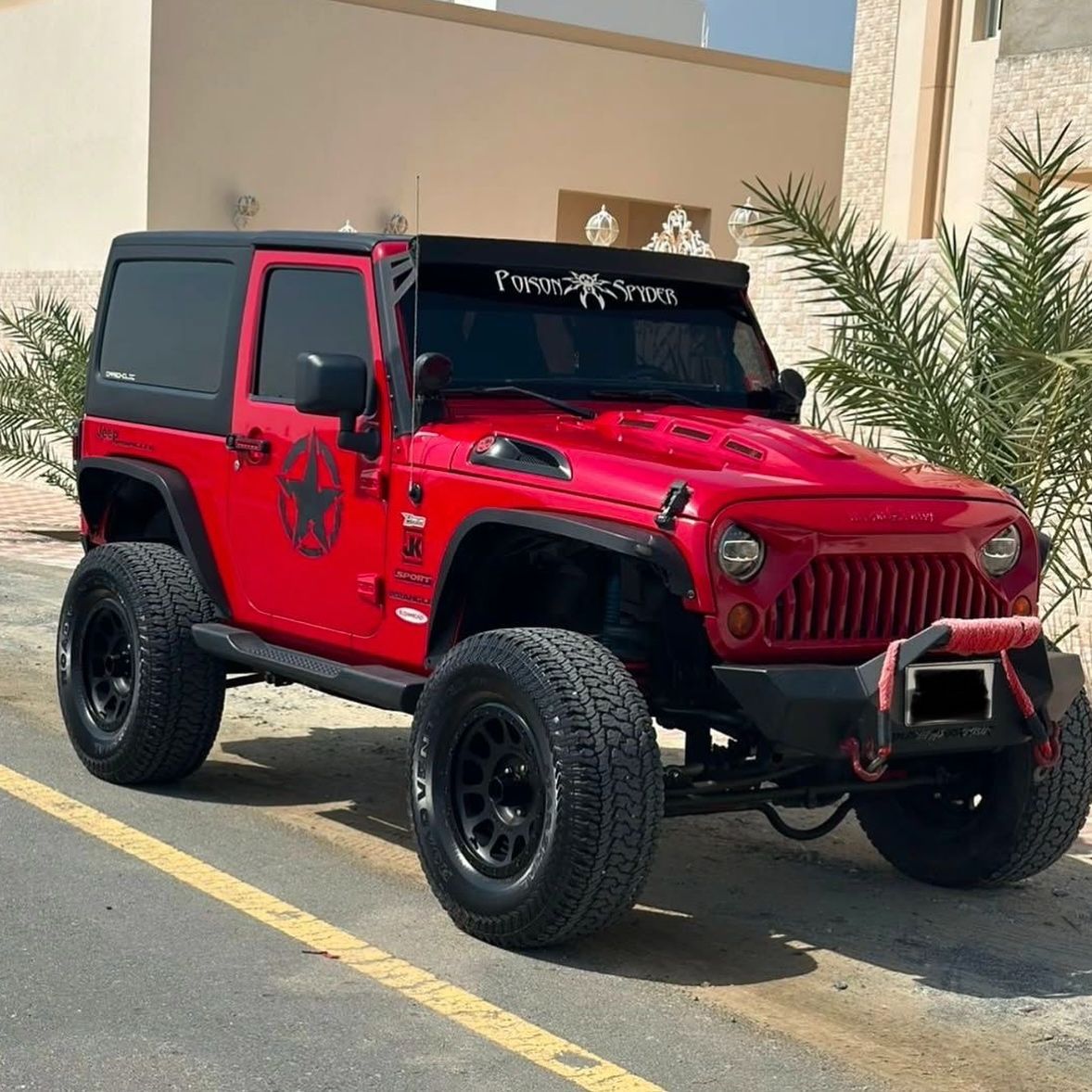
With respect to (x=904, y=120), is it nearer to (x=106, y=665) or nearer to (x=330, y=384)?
(x=106, y=665)

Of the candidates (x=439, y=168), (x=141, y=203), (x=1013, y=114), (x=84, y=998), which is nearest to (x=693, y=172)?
(x=439, y=168)

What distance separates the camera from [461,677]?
5801mm

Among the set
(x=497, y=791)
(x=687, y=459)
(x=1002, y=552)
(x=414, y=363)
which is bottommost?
(x=497, y=791)

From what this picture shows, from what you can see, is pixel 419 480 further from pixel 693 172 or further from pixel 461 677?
pixel 693 172

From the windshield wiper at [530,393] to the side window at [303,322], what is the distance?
0.37 metres

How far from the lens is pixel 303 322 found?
22.9 feet

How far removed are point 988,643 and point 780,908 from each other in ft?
4.14

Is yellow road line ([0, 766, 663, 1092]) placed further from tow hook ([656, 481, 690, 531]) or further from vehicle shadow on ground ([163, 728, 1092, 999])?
tow hook ([656, 481, 690, 531])

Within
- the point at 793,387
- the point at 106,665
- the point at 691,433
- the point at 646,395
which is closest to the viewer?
the point at 691,433

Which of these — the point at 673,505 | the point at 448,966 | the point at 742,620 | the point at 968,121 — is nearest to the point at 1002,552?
the point at 742,620

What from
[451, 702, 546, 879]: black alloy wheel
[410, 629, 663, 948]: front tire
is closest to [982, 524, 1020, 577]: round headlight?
[410, 629, 663, 948]: front tire

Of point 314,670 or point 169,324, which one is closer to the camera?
point 314,670

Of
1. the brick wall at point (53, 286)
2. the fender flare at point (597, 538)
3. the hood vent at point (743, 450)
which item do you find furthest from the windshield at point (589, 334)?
the brick wall at point (53, 286)

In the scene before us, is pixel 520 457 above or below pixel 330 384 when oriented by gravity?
below
